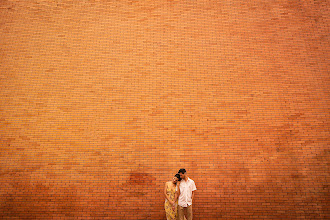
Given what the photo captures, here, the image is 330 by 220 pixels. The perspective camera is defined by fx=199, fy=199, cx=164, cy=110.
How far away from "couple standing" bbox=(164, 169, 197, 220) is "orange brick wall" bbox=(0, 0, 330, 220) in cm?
76

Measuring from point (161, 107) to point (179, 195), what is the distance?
2685 mm

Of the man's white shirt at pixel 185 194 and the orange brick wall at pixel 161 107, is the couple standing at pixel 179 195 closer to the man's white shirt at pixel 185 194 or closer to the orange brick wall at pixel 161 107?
the man's white shirt at pixel 185 194

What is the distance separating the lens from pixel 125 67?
265 inches

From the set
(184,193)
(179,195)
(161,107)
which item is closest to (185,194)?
(184,193)

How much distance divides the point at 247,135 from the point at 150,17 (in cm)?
524

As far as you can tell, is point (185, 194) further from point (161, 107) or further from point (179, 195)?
point (161, 107)

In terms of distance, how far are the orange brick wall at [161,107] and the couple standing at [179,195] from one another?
76 centimetres

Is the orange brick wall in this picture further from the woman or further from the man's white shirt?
the man's white shirt

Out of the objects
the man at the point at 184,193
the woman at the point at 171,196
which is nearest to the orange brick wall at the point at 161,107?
the woman at the point at 171,196

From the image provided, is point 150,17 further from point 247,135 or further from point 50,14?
point 247,135

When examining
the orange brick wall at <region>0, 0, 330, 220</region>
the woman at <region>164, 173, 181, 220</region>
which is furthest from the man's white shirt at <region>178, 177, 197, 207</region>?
the orange brick wall at <region>0, 0, 330, 220</region>

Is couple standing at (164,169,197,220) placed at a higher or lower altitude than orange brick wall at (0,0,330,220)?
lower

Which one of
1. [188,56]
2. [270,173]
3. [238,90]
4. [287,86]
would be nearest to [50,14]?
[188,56]

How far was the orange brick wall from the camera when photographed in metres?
5.78
